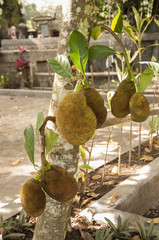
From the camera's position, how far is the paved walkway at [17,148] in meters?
2.12

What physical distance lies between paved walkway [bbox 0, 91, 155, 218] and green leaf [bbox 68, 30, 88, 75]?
126 centimetres

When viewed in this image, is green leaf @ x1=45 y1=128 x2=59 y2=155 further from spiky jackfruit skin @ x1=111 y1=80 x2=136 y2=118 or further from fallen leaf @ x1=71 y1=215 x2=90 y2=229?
fallen leaf @ x1=71 y1=215 x2=90 y2=229

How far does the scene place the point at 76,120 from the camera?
1.68 feet

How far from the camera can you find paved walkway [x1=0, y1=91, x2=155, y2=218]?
83.4 inches

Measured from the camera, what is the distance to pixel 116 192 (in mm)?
1728

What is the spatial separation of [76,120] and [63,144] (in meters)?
0.41

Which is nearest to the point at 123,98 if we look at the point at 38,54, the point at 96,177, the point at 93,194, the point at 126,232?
the point at 126,232

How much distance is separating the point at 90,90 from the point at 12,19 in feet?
44.2

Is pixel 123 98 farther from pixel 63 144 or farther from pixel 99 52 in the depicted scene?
pixel 63 144

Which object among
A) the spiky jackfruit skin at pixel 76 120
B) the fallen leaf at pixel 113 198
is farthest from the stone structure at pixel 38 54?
the spiky jackfruit skin at pixel 76 120

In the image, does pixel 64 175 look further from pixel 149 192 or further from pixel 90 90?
pixel 149 192

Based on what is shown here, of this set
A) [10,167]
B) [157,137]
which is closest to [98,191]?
[10,167]

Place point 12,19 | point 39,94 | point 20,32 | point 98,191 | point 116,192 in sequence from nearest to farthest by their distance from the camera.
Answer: point 116,192
point 98,191
point 39,94
point 12,19
point 20,32

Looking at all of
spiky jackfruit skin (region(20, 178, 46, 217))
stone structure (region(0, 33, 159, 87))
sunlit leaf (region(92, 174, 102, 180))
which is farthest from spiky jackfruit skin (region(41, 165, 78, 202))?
stone structure (region(0, 33, 159, 87))
